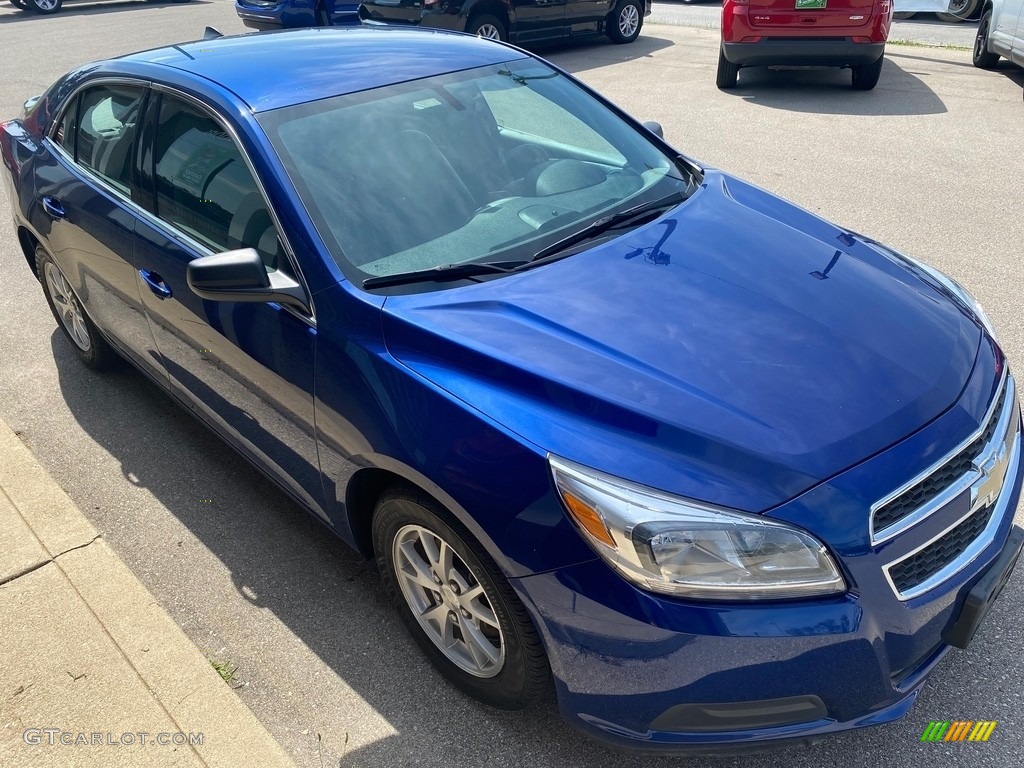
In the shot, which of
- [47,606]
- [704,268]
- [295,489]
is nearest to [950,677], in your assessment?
[704,268]

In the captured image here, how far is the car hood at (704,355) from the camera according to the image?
2.08 m

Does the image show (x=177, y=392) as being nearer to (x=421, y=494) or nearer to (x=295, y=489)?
(x=295, y=489)

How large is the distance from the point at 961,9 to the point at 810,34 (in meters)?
6.49

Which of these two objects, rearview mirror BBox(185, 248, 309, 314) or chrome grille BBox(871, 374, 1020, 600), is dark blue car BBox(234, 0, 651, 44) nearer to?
rearview mirror BBox(185, 248, 309, 314)

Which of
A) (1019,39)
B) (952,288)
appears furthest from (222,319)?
(1019,39)

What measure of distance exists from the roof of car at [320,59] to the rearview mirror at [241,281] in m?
0.65

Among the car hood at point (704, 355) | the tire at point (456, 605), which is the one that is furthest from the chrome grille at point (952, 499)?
the tire at point (456, 605)

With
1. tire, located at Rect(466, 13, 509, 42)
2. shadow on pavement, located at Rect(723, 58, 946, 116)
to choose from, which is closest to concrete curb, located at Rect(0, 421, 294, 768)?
shadow on pavement, located at Rect(723, 58, 946, 116)

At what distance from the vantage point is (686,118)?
8.73 meters

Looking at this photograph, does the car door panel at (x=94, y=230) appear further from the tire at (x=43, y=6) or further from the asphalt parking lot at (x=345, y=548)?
the tire at (x=43, y=6)

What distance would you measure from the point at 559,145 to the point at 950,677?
227 centimetres

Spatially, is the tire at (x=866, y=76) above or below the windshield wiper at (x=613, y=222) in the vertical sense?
below

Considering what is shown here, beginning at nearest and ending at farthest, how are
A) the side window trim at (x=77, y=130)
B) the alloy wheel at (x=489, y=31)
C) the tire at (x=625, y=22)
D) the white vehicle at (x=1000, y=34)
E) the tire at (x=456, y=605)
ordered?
1. the tire at (x=456, y=605)
2. the side window trim at (x=77, y=130)
3. the white vehicle at (x=1000, y=34)
4. the alloy wheel at (x=489, y=31)
5. the tire at (x=625, y=22)

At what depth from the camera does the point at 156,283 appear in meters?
3.38
